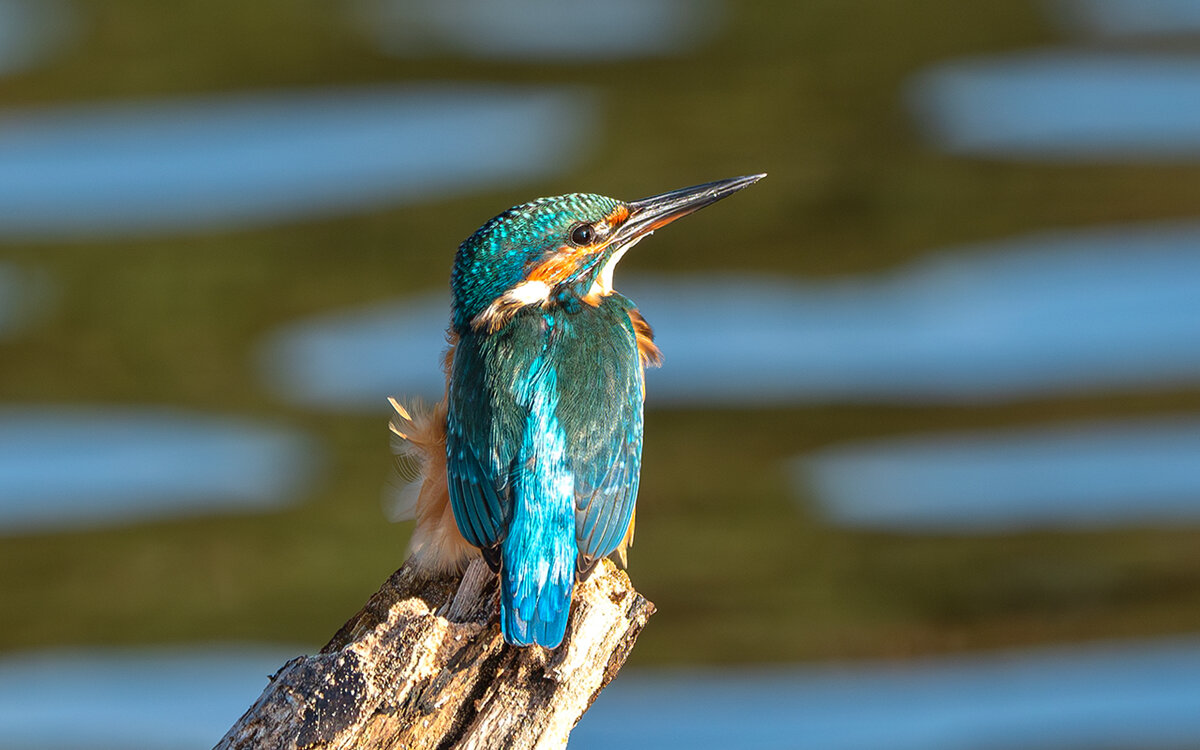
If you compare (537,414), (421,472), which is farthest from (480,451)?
(421,472)

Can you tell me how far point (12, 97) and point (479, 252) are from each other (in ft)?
36.0

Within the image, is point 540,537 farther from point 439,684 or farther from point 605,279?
point 605,279

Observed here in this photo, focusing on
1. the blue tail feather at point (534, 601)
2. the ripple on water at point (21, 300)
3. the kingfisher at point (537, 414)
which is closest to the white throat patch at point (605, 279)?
the kingfisher at point (537, 414)

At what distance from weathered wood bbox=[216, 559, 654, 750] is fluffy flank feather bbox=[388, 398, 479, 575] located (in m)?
0.56

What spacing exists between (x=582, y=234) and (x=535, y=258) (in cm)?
16

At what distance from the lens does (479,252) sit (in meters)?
4.47

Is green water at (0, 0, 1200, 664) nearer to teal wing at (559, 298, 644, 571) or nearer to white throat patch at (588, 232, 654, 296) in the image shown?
white throat patch at (588, 232, 654, 296)

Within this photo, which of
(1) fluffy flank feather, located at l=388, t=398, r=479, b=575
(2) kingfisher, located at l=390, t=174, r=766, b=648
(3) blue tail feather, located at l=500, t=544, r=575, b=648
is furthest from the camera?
(1) fluffy flank feather, located at l=388, t=398, r=479, b=575

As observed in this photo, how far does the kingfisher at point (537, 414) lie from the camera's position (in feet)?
12.7

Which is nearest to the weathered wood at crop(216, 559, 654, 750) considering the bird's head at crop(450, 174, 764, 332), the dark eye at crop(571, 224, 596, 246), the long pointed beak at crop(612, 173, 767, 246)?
the bird's head at crop(450, 174, 764, 332)

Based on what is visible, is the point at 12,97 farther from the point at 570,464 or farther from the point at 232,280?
the point at 570,464

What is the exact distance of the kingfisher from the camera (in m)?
3.87

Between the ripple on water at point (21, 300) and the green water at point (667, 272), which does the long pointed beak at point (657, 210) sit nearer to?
the green water at point (667, 272)

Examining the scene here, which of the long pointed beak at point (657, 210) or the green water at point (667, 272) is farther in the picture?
the green water at point (667, 272)
